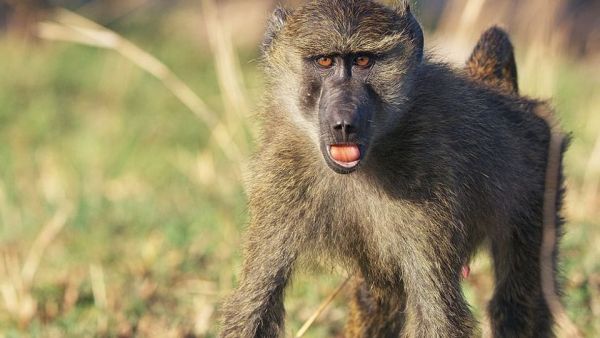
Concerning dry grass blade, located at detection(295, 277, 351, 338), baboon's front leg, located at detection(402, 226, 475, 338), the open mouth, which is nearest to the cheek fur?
the open mouth

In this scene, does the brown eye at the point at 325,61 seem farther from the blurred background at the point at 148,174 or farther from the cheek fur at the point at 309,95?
the blurred background at the point at 148,174

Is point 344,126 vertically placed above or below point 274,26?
below

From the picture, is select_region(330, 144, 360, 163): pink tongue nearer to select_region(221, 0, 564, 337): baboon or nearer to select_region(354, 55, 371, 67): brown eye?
select_region(221, 0, 564, 337): baboon

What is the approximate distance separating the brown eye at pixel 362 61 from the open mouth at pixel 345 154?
1.01 ft

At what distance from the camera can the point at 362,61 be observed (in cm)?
315

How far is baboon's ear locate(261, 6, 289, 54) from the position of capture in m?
3.46

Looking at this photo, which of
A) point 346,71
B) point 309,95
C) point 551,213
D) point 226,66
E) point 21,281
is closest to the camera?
point 346,71

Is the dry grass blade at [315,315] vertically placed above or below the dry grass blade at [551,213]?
below

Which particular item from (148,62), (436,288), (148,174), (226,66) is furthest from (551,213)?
(148,174)

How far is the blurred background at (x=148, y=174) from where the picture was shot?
4.23 metres

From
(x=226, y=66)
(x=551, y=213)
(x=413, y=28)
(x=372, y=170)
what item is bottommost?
(x=551, y=213)

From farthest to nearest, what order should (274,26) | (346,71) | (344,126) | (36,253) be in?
1. (36,253)
2. (274,26)
3. (346,71)
4. (344,126)

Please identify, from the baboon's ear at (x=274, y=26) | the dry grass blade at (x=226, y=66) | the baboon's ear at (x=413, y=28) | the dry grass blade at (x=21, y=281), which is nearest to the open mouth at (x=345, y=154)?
the baboon's ear at (x=413, y=28)

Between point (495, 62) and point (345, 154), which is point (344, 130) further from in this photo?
point (495, 62)
